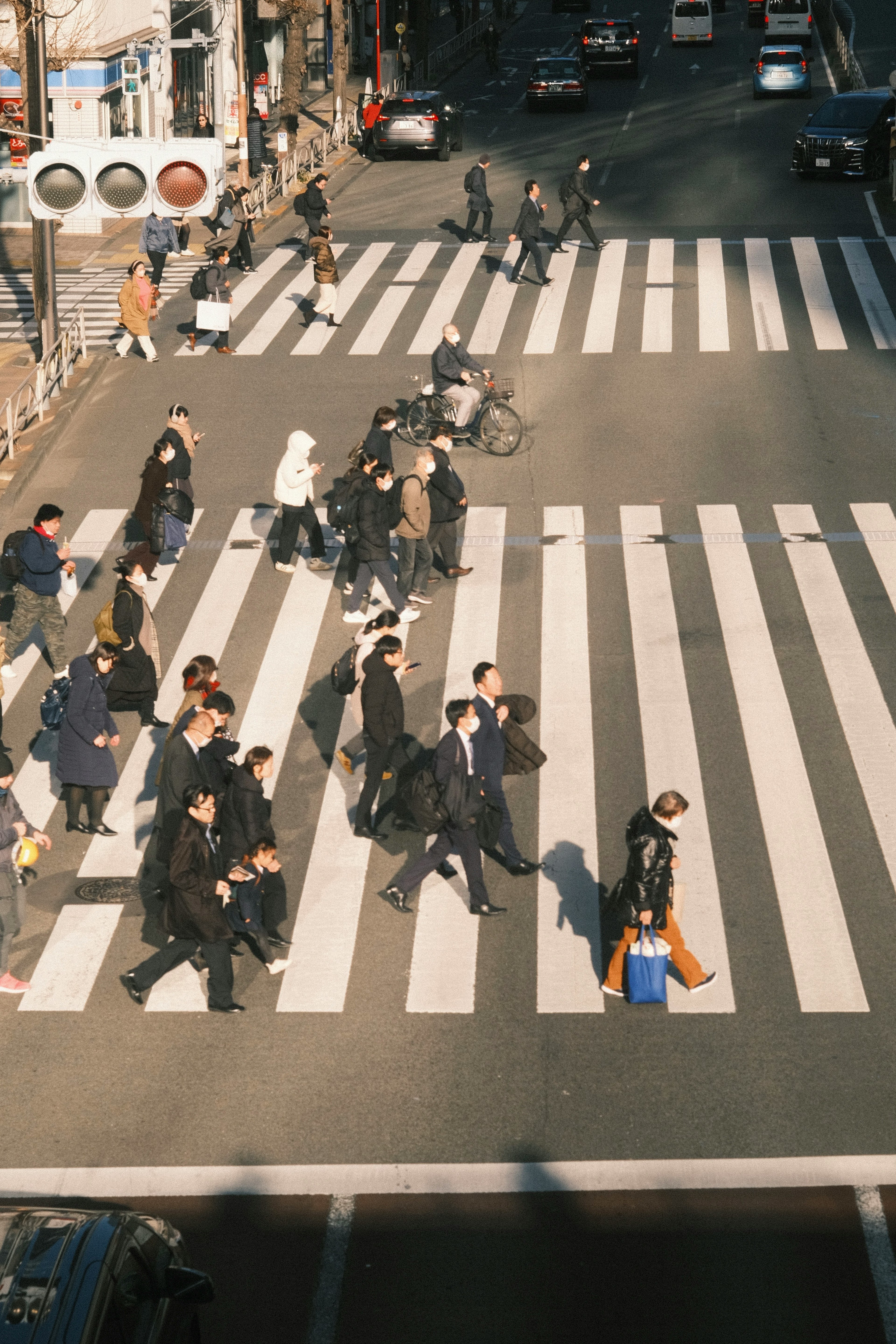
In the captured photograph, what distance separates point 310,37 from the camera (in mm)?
68188

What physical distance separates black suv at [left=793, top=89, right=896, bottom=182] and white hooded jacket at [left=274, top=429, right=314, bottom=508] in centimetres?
2426

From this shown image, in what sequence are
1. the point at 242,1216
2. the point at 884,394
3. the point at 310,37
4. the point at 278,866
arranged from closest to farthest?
1. the point at 242,1216
2. the point at 278,866
3. the point at 884,394
4. the point at 310,37

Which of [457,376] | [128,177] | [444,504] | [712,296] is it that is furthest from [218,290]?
[128,177]

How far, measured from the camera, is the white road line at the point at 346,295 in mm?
26766

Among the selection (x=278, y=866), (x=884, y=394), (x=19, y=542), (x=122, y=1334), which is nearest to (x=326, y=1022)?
(x=278, y=866)

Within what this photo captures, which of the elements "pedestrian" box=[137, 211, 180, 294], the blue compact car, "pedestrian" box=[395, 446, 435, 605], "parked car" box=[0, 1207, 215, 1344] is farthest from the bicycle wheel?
the blue compact car

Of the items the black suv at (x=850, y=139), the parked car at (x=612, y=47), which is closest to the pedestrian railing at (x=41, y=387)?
the black suv at (x=850, y=139)

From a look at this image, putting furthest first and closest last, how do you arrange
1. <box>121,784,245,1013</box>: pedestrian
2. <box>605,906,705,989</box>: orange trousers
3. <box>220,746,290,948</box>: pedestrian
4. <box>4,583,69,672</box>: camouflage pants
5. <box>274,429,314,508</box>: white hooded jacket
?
<box>274,429,314,508</box>: white hooded jacket → <box>4,583,69,672</box>: camouflage pants → <box>220,746,290,948</box>: pedestrian → <box>605,906,705,989</box>: orange trousers → <box>121,784,245,1013</box>: pedestrian

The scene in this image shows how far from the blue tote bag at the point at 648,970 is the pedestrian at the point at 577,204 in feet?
74.2

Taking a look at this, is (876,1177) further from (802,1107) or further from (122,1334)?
(122,1334)

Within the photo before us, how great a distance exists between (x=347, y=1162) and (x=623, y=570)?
33.3 ft

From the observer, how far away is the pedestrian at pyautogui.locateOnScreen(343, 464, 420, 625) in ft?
52.4

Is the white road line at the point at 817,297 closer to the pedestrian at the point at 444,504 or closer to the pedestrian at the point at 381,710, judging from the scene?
the pedestrian at the point at 444,504

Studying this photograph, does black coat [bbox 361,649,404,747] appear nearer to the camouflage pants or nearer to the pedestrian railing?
the camouflage pants
